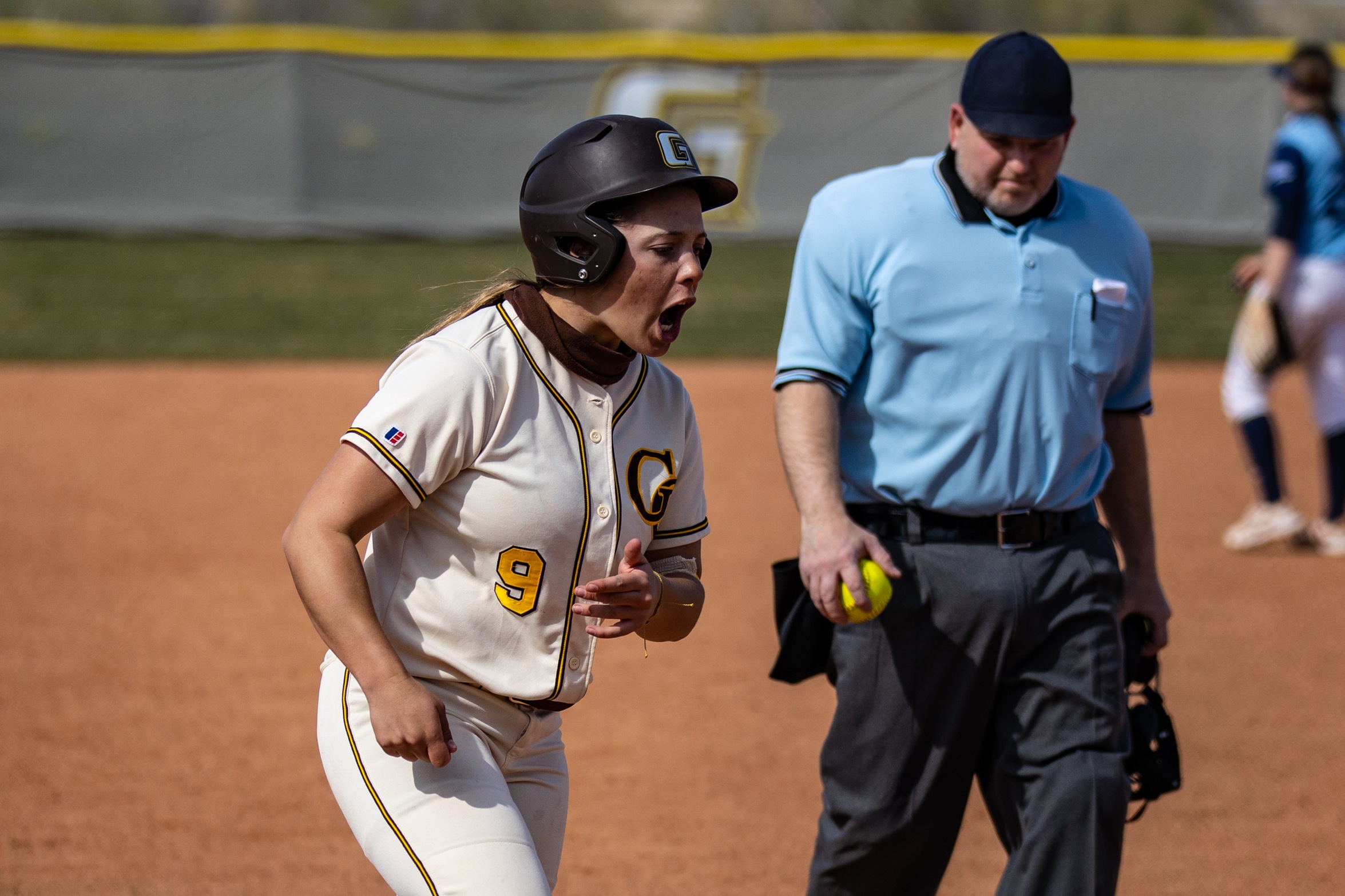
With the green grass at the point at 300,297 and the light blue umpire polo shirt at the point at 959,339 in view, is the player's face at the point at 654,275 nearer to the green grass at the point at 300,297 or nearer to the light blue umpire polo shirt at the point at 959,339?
the light blue umpire polo shirt at the point at 959,339

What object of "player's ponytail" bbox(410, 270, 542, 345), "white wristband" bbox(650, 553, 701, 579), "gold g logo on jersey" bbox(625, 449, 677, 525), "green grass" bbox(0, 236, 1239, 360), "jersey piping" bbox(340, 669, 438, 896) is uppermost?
"player's ponytail" bbox(410, 270, 542, 345)

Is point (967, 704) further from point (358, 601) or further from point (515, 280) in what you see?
point (358, 601)

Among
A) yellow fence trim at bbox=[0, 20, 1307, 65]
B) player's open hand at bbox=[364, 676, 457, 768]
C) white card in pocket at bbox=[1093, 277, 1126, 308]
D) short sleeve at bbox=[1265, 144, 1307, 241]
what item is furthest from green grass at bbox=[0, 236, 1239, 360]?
player's open hand at bbox=[364, 676, 457, 768]

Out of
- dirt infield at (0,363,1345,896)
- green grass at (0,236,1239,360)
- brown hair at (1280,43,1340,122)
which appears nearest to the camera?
dirt infield at (0,363,1345,896)

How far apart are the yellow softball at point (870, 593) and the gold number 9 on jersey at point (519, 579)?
844 millimetres

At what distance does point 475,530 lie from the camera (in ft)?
7.73

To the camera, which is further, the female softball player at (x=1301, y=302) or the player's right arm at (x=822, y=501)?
the female softball player at (x=1301, y=302)

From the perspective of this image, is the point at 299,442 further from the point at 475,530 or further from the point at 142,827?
the point at 475,530

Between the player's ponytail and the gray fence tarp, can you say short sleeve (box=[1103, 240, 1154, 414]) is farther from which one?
the gray fence tarp

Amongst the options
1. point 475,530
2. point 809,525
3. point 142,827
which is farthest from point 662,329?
point 142,827

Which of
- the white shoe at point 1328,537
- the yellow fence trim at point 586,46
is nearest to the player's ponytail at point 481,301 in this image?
the white shoe at point 1328,537

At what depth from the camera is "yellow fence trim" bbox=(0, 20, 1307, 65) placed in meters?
17.1

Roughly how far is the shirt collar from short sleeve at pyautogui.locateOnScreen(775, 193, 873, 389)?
0.88ft

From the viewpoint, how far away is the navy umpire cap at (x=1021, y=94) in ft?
10.1
